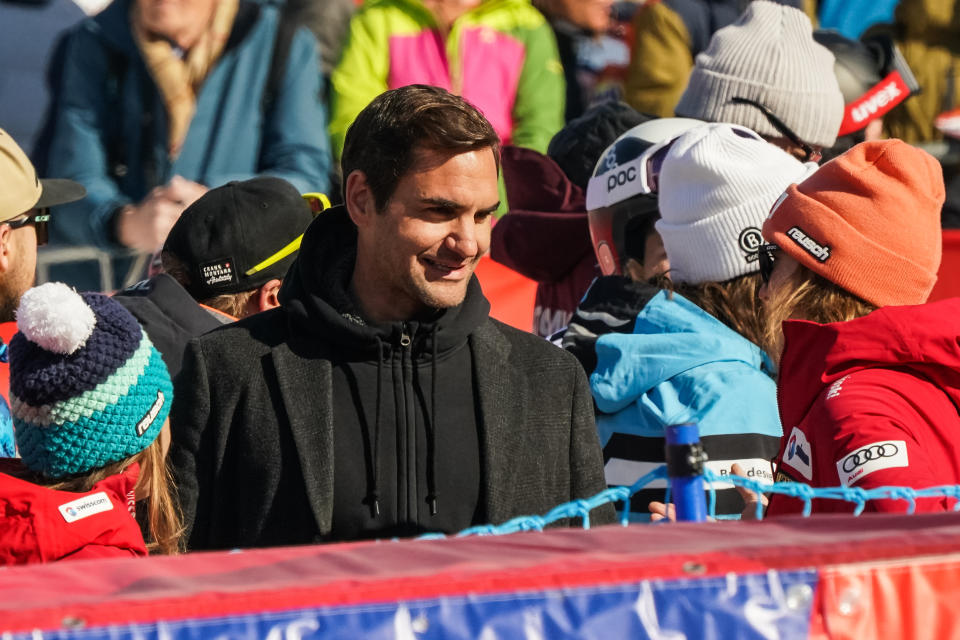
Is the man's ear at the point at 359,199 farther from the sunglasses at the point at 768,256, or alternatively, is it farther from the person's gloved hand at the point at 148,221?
the person's gloved hand at the point at 148,221

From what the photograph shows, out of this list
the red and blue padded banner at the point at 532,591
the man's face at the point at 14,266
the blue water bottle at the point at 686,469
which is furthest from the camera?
the man's face at the point at 14,266

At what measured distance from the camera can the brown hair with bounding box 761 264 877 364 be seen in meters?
2.98

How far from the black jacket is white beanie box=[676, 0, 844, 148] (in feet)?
7.61

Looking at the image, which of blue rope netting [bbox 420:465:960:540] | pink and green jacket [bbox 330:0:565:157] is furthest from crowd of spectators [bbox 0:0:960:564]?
pink and green jacket [bbox 330:0:565:157]

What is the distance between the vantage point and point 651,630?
1.53 m

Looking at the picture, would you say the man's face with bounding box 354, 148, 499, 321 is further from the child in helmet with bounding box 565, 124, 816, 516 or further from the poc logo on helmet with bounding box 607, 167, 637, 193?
the poc logo on helmet with bounding box 607, 167, 637, 193

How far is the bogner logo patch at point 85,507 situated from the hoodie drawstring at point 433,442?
0.66 meters

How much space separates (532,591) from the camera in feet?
4.96

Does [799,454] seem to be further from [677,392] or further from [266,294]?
[266,294]

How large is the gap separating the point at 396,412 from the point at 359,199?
0.50 metres

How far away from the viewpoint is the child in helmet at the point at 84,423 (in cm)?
246

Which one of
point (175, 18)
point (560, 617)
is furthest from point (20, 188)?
point (560, 617)

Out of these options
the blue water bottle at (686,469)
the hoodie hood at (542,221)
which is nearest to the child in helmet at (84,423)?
the blue water bottle at (686,469)

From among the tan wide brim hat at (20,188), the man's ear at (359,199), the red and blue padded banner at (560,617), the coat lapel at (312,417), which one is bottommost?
the red and blue padded banner at (560,617)
